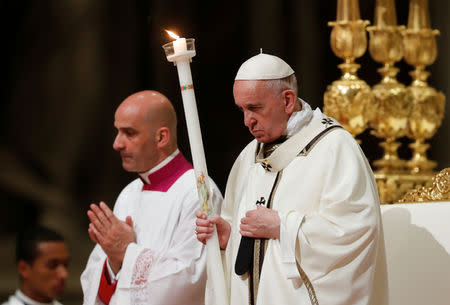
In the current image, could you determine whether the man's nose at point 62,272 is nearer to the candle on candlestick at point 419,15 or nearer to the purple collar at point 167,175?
the purple collar at point 167,175

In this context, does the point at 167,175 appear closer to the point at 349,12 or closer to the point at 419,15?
the point at 349,12

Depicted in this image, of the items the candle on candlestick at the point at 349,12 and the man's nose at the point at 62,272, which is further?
the candle on candlestick at the point at 349,12

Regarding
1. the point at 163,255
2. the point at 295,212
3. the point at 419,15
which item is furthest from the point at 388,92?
the point at 295,212

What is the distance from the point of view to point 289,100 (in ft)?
13.7

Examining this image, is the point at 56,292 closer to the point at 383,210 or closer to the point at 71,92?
the point at 383,210

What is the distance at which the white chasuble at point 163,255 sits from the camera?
4.98 metres

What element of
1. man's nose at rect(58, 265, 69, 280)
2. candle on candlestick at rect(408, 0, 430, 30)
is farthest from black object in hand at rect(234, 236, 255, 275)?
candle on candlestick at rect(408, 0, 430, 30)

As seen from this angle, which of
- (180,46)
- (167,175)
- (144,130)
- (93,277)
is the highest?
(180,46)

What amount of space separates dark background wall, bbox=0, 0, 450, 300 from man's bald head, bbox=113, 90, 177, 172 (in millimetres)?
2677

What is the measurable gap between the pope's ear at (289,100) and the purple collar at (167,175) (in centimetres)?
132

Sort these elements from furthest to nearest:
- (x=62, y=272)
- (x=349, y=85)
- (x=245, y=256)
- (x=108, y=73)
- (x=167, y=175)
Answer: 1. (x=108, y=73)
2. (x=349, y=85)
3. (x=167, y=175)
4. (x=62, y=272)
5. (x=245, y=256)

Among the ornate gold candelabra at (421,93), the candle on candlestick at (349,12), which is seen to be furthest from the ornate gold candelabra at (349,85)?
the ornate gold candelabra at (421,93)

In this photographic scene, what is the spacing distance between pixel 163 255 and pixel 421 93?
2.61m

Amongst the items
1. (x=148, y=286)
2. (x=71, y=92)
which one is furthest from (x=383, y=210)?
(x=71, y=92)
